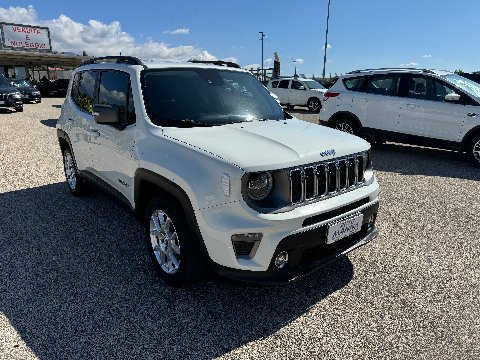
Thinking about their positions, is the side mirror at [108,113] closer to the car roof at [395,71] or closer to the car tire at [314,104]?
the car roof at [395,71]

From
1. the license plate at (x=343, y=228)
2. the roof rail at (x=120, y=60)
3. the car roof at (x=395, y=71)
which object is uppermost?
the car roof at (x=395, y=71)

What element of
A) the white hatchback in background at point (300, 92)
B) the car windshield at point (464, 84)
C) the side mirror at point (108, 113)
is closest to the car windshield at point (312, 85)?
the white hatchback in background at point (300, 92)

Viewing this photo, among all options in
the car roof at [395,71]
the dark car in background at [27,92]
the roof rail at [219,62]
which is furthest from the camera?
the dark car in background at [27,92]

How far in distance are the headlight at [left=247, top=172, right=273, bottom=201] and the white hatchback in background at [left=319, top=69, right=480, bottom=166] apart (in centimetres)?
634

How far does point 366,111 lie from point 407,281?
5.91 m

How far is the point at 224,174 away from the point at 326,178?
2.62 ft

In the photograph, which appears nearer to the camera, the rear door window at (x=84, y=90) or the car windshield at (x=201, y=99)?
the car windshield at (x=201, y=99)

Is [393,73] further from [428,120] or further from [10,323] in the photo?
[10,323]

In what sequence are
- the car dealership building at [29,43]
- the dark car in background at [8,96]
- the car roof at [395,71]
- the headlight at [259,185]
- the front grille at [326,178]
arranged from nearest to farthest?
1. the headlight at [259,185]
2. the front grille at [326,178]
3. the car roof at [395,71]
4. the dark car in background at [8,96]
5. the car dealership building at [29,43]

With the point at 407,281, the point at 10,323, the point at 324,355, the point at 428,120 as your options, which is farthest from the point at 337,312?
the point at 428,120

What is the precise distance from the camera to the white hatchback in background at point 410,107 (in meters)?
7.24

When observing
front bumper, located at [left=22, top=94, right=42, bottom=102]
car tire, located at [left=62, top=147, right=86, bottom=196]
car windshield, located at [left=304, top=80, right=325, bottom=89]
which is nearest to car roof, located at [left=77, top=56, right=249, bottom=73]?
car tire, located at [left=62, top=147, right=86, bottom=196]

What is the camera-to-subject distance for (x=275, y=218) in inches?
91.1

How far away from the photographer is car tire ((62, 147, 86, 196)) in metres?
4.99
